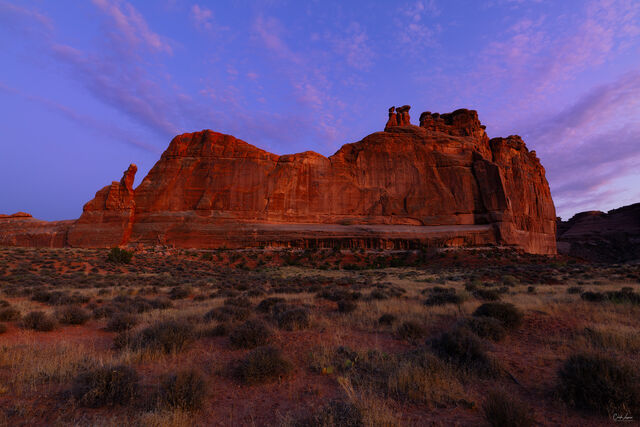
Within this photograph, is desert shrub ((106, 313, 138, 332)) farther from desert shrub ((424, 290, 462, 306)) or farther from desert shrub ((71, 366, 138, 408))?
desert shrub ((424, 290, 462, 306))

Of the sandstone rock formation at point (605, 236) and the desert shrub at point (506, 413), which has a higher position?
the sandstone rock formation at point (605, 236)

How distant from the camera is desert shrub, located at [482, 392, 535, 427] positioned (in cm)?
274

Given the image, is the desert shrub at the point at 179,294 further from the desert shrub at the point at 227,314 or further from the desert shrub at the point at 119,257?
the desert shrub at the point at 119,257

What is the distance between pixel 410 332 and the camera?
5965 millimetres

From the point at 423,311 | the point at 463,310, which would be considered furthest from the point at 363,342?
the point at 463,310

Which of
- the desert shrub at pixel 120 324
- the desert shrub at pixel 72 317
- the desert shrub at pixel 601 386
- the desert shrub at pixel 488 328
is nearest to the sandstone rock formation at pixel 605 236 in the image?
the desert shrub at pixel 488 328

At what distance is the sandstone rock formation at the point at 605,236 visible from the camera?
63222 mm

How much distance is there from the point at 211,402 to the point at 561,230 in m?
118

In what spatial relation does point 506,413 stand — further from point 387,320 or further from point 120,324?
point 120,324

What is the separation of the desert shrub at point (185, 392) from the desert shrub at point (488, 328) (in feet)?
15.2

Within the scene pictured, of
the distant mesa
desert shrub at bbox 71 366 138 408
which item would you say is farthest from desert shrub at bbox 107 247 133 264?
desert shrub at bbox 71 366 138 408

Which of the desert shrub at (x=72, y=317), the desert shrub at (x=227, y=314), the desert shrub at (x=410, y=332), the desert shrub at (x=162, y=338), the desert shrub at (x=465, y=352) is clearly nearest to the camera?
the desert shrub at (x=465, y=352)

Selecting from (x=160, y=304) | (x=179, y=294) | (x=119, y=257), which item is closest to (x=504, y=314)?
(x=160, y=304)

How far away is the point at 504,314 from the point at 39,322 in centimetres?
1084
